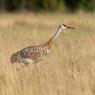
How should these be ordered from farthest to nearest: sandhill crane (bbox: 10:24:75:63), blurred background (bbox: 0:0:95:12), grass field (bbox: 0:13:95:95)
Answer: blurred background (bbox: 0:0:95:12) → sandhill crane (bbox: 10:24:75:63) → grass field (bbox: 0:13:95:95)

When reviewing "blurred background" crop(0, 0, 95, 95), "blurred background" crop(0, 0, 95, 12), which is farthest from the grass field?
"blurred background" crop(0, 0, 95, 12)

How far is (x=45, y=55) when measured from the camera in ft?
33.0

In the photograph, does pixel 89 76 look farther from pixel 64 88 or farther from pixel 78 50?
pixel 78 50

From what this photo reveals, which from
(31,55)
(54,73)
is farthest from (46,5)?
(54,73)

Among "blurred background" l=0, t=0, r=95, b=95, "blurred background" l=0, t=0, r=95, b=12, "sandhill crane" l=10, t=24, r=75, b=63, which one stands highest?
"sandhill crane" l=10, t=24, r=75, b=63

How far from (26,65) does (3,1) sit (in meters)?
34.6

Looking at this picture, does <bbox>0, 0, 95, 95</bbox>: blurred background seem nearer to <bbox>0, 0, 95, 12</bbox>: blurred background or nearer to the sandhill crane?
the sandhill crane

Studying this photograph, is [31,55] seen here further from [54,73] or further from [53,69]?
[54,73]

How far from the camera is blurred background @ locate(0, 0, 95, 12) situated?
40.2 metres

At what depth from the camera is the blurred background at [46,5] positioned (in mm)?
40219

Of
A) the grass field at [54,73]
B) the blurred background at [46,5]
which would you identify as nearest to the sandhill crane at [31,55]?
the grass field at [54,73]

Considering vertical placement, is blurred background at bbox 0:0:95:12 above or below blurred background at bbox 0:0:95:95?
below

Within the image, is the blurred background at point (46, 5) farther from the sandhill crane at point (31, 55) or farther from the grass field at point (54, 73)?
the sandhill crane at point (31, 55)

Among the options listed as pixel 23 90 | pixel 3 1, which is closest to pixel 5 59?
pixel 23 90
